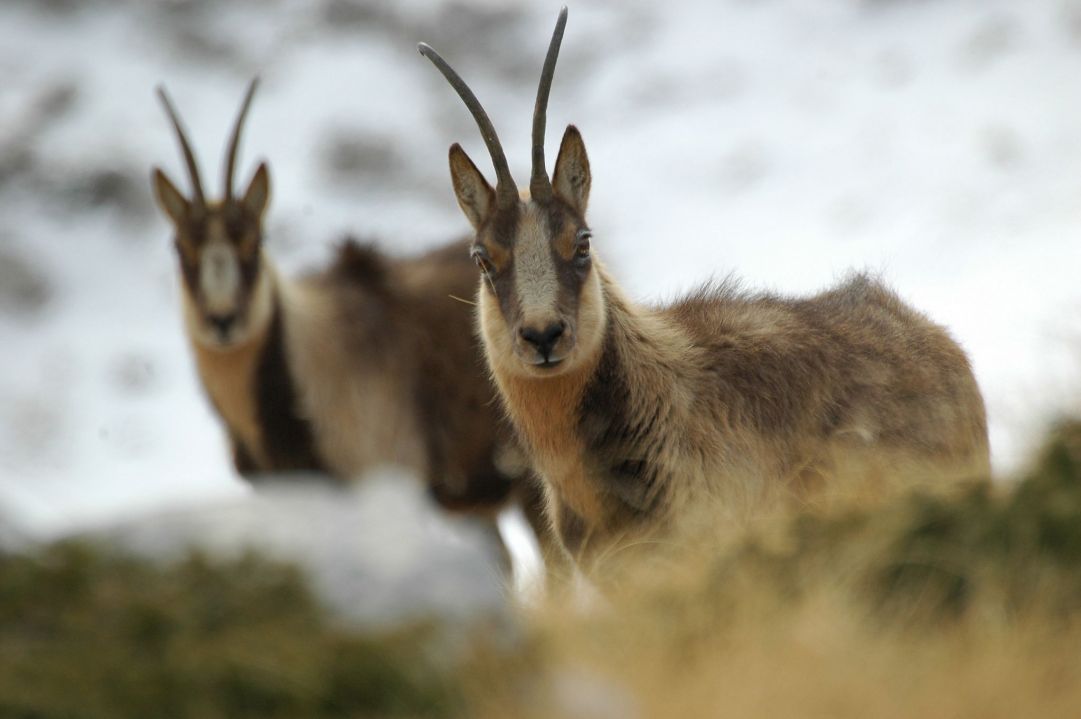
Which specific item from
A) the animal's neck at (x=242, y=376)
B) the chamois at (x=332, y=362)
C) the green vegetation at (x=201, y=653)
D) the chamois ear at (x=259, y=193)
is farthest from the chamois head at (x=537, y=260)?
the chamois ear at (x=259, y=193)

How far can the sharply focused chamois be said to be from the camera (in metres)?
5.97

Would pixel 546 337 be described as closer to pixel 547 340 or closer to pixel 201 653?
pixel 547 340

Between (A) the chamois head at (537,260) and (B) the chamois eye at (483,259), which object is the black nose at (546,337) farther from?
(B) the chamois eye at (483,259)

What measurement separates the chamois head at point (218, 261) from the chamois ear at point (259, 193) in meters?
0.03

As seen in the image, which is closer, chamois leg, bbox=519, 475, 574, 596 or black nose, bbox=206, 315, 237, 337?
chamois leg, bbox=519, 475, 574, 596

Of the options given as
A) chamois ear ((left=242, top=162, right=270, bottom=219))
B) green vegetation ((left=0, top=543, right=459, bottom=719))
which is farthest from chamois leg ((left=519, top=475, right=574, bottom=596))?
chamois ear ((left=242, top=162, right=270, bottom=219))

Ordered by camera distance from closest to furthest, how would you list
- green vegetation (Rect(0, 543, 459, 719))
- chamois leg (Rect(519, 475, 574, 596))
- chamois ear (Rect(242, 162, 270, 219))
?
green vegetation (Rect(0, 543, 459, 719)) < chamois leg (Rect(519, 475, 574, 596)) < chamois ear (Rect(242, 162, 270, 219))

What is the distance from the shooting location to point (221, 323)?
8.94 meters

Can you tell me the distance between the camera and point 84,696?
3547 millimetres

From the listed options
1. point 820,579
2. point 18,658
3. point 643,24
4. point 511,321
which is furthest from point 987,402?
point 643,24

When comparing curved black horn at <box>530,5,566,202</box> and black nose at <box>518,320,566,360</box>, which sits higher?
curved black horn at <box>530,5,566,202</box>

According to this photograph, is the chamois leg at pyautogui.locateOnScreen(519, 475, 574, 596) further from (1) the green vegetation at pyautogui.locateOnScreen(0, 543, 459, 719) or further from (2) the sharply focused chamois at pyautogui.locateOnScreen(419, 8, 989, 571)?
(1) the green vegetation at pyautogui.locateOnScreen(0, 543, 459, 719)

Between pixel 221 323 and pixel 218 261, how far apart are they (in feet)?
1.27

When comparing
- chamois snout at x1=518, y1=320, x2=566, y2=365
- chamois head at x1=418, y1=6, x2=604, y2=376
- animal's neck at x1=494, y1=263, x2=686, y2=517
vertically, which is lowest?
animal's neck at x1=494, y1=263, x2=686, y2=517
